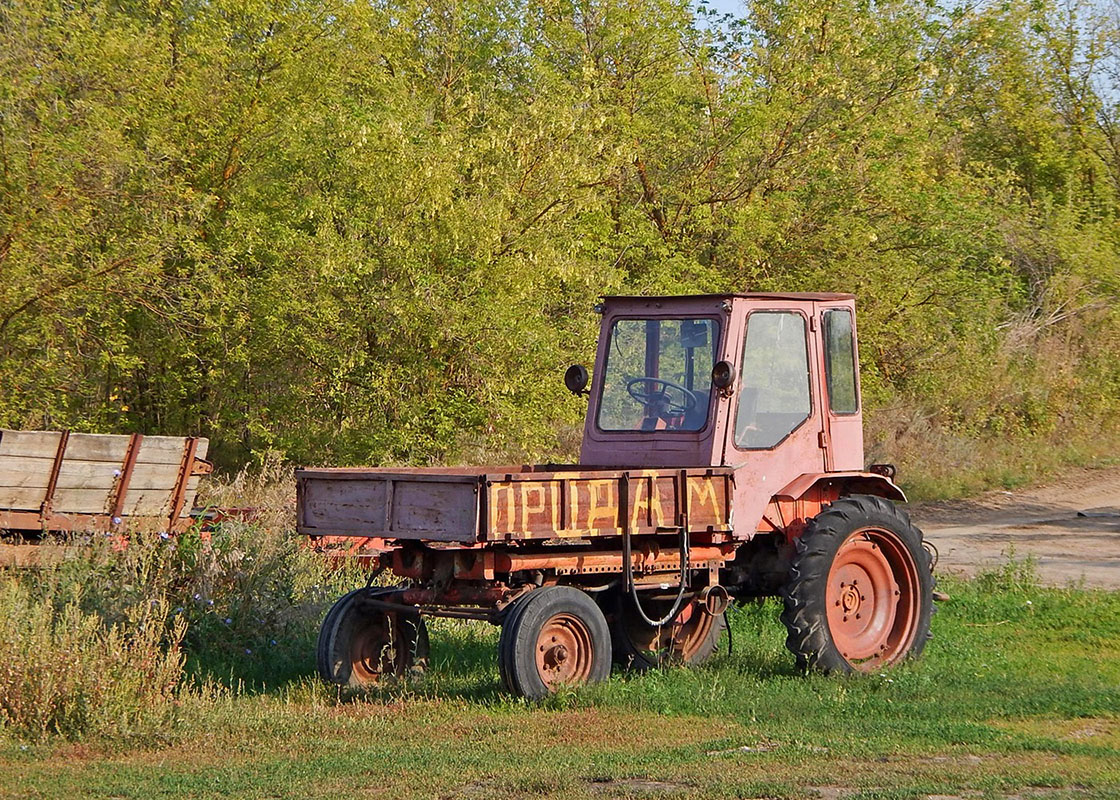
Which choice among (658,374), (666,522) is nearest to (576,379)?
(658,374)

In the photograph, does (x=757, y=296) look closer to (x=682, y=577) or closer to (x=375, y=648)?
(x=682, y=577)

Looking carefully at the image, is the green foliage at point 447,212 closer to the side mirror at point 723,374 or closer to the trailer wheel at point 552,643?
the side mirror at point 723,374

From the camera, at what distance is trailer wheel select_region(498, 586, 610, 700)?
27.3 feet

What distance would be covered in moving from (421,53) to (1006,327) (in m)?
13.2

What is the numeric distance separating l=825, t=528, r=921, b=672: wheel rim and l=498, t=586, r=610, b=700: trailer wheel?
1.82 m

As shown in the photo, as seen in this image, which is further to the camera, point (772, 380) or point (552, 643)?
point (772, 380)

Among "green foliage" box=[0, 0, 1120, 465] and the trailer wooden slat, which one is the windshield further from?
"green foliage" box=[0, 0, 1120, 465]

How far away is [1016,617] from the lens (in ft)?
40.0

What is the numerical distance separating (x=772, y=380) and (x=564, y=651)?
2.47m

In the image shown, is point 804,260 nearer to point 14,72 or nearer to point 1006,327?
point 1006,327

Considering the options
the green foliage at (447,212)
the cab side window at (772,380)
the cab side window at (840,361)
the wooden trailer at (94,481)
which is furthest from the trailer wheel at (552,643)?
the green foliage at (447,212)

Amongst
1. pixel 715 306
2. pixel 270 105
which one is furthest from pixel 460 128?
pixel 715 306

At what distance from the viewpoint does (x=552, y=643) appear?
8.62 metres

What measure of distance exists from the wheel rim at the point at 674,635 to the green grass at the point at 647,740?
1.07 ft
